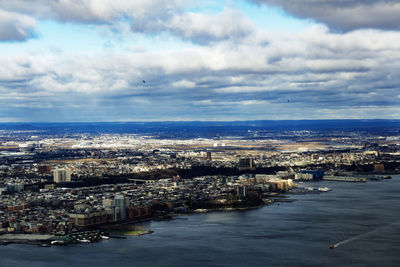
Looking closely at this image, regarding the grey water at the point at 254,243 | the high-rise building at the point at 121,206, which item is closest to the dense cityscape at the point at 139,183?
the high-rise building at the point at 121,206

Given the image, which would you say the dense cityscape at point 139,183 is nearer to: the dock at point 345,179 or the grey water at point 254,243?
the dock at point 345,179

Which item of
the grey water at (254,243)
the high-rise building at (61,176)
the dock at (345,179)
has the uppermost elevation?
the high-rise building at (61,176)

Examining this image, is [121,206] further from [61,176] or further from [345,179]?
[345,179]

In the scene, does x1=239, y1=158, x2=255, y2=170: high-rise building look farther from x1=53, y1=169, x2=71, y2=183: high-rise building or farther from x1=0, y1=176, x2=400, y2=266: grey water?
x1=0, y1=176, x2=400, y2=266: grey water

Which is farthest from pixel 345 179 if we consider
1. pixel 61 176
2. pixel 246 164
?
pixel 61 176

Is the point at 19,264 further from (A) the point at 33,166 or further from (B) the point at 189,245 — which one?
(A) the point at 33,166
